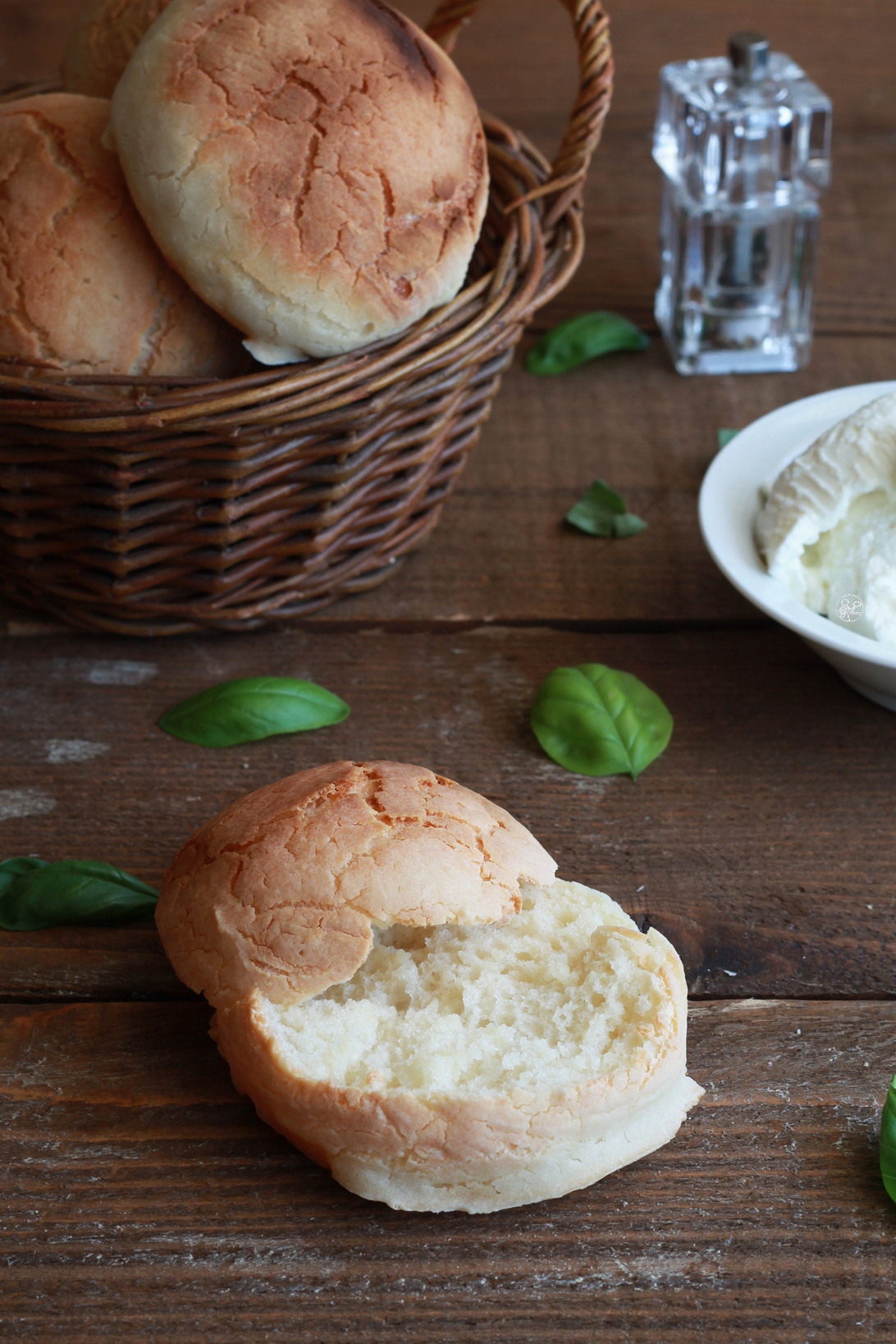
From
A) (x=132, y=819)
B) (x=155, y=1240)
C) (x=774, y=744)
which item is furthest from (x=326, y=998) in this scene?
(x=774, y=744)

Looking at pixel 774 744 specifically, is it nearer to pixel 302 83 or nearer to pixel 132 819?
pixel 132 819

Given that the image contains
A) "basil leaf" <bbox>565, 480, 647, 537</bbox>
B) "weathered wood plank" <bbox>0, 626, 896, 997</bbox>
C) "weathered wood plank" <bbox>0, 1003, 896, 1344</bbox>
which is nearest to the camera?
"weathered wood plank" <bbox>0, 1003, 896, 1344</bbox>

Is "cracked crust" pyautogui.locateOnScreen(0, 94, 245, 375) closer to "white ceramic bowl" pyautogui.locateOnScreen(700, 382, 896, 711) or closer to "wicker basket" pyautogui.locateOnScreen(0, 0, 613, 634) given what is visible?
"wicker basket" pyautogui.locateOnScreen(0, 0, 613, 634)

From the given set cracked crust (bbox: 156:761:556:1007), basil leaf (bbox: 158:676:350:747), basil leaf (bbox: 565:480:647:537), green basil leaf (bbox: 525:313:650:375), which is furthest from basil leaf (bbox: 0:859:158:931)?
green basil leaf (bbox: 525:313:650:375)

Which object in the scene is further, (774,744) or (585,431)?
(585,431)

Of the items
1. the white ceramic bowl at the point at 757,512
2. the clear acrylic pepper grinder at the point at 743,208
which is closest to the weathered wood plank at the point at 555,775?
the white ceramic bowl at the point at 757,512

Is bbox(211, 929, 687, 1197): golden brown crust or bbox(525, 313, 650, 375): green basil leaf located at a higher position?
bbox(525, 313, 650, 375): green basil leaf
